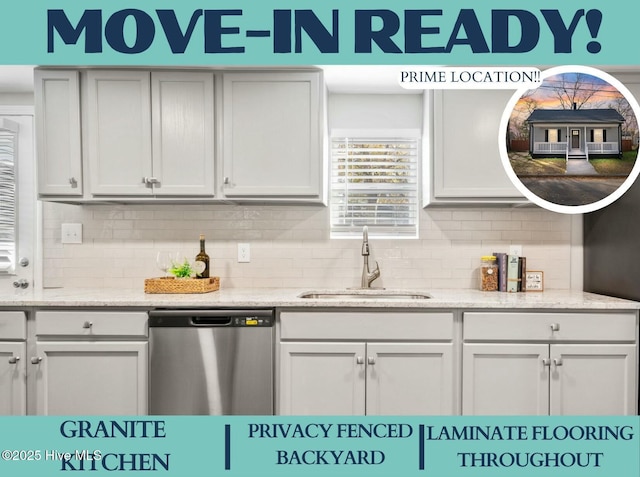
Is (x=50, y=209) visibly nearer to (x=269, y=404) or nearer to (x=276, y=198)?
(x=276, y=198)

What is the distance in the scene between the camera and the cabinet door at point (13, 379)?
242 cm

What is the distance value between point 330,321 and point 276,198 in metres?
0.79

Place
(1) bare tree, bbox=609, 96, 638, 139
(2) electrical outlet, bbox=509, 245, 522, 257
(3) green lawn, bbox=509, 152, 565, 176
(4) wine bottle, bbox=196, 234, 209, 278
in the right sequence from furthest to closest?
(2) electrical outlet, bbox=509, 245, 522, 257 < (4) wine bottle, bbox=196, 234, 209, 278 < (3) green lawn, bbox=509, 152, 565, 176 < (1) bare tree, bbox=609, 96, 638, 139

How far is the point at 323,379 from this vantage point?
2.40 metres

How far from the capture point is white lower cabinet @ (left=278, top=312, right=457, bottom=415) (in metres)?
2.39

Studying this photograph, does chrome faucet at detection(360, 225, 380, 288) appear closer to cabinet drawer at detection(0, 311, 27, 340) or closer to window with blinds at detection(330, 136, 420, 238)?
window with blinds at detection(330, 136, 420, 238)

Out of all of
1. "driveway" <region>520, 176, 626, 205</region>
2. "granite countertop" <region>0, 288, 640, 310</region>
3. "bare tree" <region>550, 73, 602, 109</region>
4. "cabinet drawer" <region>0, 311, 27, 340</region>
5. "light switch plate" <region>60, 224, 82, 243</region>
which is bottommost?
"cabinet drawer" <region>0, 311, 27, 340</region>

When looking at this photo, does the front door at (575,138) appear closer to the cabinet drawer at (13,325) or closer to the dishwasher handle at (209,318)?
the dishwasher handle at (209,318)

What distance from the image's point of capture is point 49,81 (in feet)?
9.03

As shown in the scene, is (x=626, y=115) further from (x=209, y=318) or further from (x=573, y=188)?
(x=209, y=318)

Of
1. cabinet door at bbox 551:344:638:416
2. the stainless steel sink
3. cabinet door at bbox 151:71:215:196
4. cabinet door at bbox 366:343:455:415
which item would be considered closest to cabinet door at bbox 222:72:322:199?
cabinet door at bbox 151:71:215:196

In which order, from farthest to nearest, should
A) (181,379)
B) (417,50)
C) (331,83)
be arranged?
1. (331,83)
2. (181,379)
3. (417,50)

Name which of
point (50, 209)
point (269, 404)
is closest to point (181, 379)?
point (269, 404)

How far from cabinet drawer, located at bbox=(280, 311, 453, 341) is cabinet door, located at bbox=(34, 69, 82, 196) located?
1.50m
